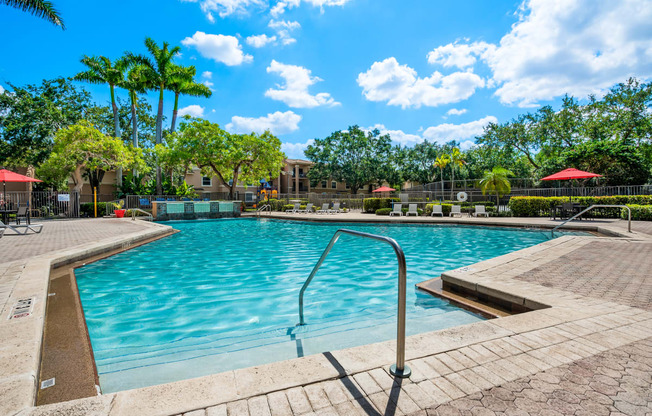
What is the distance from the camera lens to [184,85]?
29.0 meters

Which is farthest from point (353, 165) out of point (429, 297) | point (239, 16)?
point (429, 297)

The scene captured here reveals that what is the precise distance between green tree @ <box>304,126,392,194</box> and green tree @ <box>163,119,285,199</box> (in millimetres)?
15181

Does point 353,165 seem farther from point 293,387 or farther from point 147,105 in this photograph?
point 293,387

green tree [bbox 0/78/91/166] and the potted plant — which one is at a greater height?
green tree [bbox 0/78/91/166]

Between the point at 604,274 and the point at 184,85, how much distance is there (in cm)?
3223

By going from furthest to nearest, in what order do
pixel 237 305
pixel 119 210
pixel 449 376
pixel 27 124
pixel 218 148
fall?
pixel 218 148 < pixel 27 124 < pixel 119 210 < pixel 237 305 < pixel 449 376

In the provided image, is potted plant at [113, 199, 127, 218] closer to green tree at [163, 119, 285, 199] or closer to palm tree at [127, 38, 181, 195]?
green tree at [163, 119, 285, 199]

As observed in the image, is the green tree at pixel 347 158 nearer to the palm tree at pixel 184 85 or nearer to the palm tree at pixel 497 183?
the palm tree at pixel 184 85

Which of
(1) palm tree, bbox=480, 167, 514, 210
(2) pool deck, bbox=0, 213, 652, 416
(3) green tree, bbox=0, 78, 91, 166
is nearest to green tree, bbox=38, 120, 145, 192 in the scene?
(3) green tree, bbox=0, 78, 91, 166

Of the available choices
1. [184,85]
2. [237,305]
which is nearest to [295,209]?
[184,85]

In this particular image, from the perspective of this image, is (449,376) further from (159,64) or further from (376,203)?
(159,64)

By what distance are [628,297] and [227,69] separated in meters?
25.4

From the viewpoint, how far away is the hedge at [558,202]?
14.7 meters

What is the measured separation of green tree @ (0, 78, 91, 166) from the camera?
24.6 m
